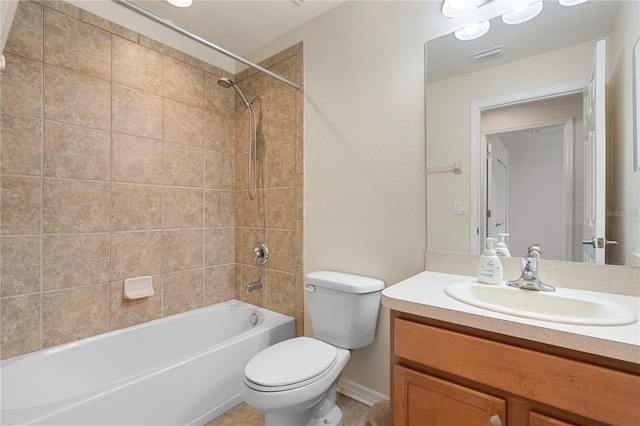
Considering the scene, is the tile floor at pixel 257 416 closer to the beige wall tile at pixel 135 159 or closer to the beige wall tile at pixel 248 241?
the beige wall tile at pixel 248 241

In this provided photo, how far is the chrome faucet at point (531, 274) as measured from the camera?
1109mm

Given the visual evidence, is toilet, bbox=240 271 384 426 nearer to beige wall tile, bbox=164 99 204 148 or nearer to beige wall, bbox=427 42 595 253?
beige wall, bbox=427 42 595 253

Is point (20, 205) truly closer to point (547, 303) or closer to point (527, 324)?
point (527, 324)

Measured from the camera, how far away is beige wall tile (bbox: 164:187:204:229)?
209 centimetres

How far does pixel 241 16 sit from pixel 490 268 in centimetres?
207

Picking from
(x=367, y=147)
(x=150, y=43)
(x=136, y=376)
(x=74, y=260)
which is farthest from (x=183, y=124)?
(x=136, y=376)

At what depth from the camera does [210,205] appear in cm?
234

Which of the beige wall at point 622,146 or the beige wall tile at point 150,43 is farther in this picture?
the beige wall tile at point 150,43

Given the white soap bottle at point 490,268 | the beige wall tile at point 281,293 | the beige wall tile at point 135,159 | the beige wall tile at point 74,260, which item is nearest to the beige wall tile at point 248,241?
the beige wall tile at point 281,293

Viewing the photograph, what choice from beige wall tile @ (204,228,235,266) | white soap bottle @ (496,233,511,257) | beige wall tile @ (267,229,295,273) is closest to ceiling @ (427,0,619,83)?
white soap bottle @ (496,233,511,257)

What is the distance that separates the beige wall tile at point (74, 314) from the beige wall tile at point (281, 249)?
104 cm

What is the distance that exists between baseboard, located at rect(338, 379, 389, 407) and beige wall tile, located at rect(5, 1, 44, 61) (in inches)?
98.8

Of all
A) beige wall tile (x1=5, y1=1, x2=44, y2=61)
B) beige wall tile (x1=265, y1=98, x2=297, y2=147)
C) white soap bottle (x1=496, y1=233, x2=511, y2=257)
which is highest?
beige wall tile (x1=5, y1=1, x2=44, y2=61)

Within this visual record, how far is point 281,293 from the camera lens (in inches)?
85.3
